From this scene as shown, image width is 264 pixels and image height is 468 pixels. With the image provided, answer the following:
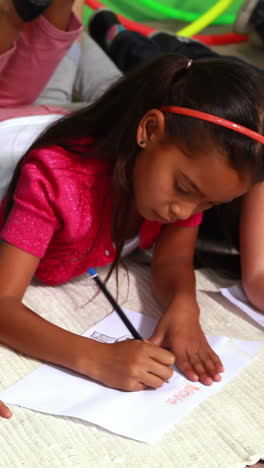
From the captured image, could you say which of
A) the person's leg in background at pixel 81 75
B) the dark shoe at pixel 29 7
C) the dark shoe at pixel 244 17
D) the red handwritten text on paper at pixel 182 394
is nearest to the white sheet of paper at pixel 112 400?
the red handwritten text on paper at pixel 182 394

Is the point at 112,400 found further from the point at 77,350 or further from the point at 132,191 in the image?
the point at 132,191

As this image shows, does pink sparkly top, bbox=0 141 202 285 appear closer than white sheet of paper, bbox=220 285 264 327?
Yes

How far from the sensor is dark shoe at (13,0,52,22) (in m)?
0.98

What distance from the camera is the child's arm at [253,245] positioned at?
1027mm

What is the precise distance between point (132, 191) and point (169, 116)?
13cm

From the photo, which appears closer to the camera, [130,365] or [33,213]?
[130,365]

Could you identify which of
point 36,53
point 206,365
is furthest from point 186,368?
point 36,53

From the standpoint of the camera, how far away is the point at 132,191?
0.93 meters

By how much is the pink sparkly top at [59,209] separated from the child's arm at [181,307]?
11 cm

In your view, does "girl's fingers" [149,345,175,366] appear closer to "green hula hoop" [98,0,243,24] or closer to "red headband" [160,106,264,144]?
"red headband" [160,106,264,144]

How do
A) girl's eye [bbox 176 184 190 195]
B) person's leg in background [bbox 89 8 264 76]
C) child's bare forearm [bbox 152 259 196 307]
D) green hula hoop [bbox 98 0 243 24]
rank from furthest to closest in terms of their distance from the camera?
1. green hula hoop [bbox 98 0 243 24]
2. person's leg in background [bbox 89 8 264 76]
3. child's bare forearm [bbox 152 259 196 307]
4. girl's eye [bbox 176 184 190 195]

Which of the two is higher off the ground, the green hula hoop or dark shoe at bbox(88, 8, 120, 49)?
dark shoe at bbox(88, 8, 120, 49)

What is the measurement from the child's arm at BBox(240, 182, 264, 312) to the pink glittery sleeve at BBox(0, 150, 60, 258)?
→ 0.33m

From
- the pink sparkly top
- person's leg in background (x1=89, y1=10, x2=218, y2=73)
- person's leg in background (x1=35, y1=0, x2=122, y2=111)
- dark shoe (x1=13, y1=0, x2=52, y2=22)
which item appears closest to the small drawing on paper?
the pink sparkly top
